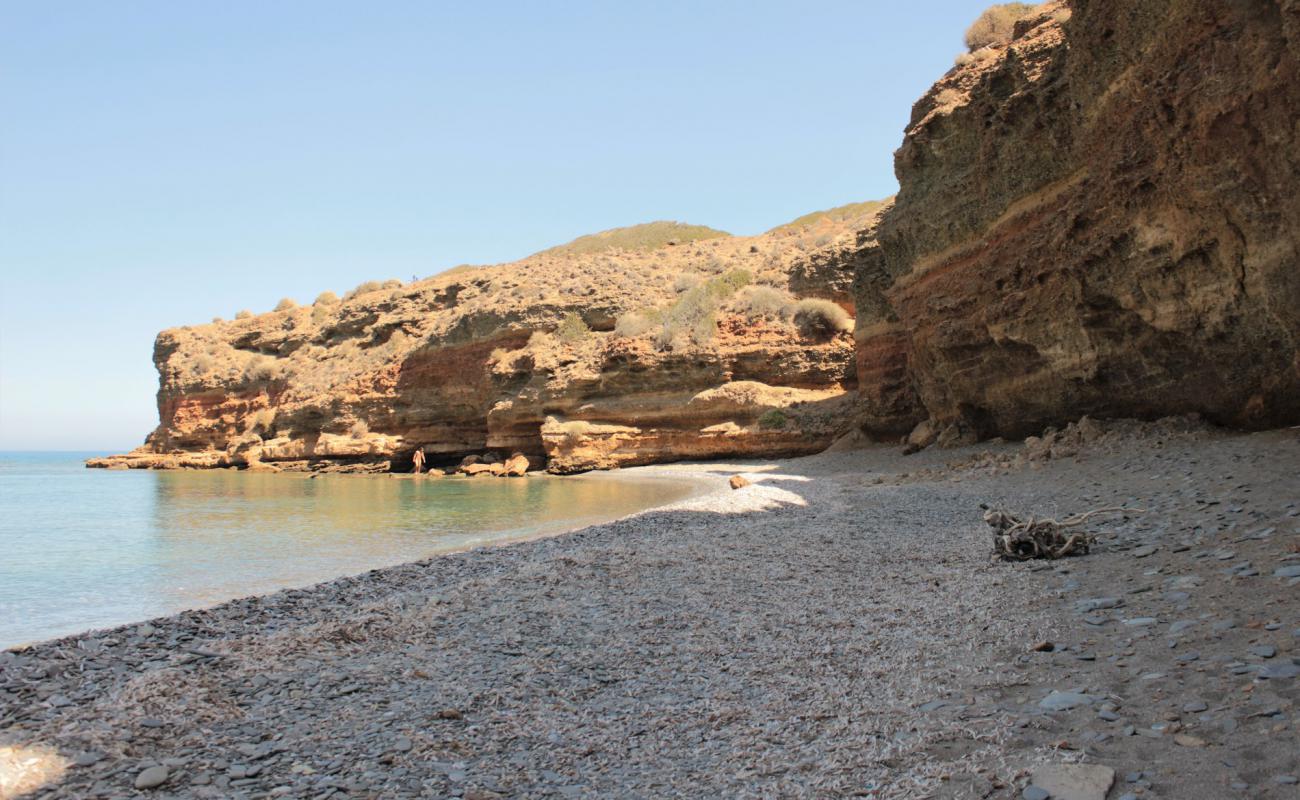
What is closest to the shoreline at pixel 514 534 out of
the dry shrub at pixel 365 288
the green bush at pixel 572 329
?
the green bush at pixel 572 329

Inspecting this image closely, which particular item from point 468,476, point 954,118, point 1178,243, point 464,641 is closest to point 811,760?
point 464,641

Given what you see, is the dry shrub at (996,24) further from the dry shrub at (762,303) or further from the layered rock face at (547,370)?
the dry shrub at (762,303)

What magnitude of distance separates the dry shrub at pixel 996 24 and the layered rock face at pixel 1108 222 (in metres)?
0.88

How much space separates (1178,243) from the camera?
10.1 m

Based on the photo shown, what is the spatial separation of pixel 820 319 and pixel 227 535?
20.2 meters

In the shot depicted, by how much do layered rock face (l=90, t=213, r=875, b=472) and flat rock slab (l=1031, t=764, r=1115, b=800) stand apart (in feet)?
73.6

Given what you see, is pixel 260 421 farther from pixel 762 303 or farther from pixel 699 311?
pixel 762 303

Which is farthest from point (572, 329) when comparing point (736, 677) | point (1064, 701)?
point (1064, 701)

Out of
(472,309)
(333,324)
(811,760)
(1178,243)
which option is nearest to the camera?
(811,760)

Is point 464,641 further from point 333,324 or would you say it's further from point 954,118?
point 333,324

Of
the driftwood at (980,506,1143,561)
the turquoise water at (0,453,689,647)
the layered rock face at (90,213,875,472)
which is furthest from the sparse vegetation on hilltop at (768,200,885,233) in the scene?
the driftwood at (980,506,1143,561)

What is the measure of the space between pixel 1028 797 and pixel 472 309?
3714 centimetres

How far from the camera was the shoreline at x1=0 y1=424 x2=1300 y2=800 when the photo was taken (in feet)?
9.89

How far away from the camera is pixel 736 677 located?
4320 mm
